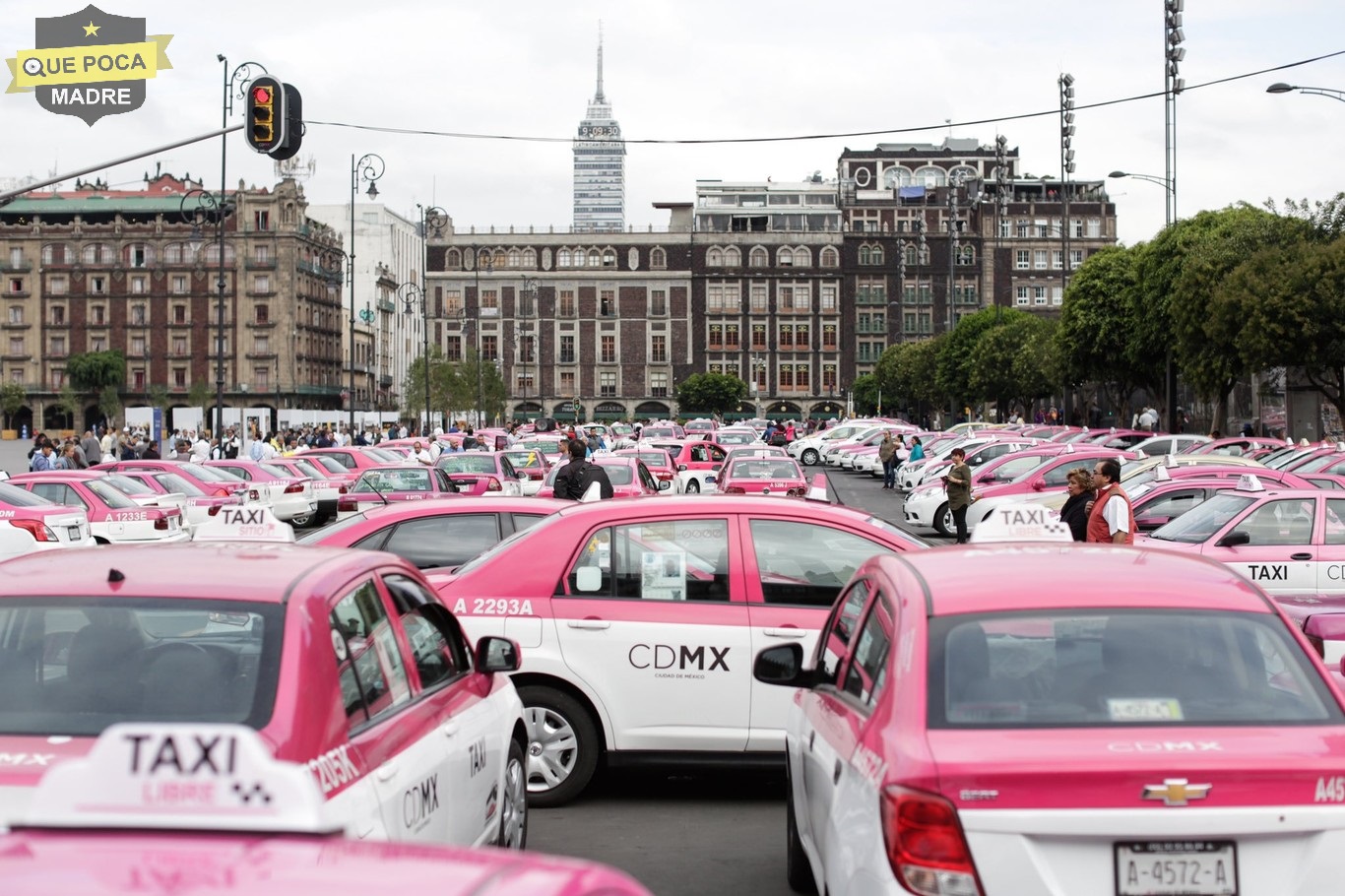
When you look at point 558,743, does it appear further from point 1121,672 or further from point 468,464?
point 468,464

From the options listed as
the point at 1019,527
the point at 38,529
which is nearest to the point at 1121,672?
the point at 1019,527

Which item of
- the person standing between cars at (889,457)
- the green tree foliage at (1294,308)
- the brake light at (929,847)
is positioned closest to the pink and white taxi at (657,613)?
the brake light at (929,847)

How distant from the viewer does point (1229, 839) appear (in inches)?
176

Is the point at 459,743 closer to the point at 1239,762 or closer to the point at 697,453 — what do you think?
the point at 1239,762

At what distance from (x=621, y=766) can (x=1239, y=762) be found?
4.57m

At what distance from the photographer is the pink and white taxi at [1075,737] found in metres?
4.46

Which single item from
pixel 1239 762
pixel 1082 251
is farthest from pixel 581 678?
pixel 1082 251

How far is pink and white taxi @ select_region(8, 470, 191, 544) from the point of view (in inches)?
938

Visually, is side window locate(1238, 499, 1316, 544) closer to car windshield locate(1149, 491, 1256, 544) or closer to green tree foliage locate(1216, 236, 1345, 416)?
car windshield locate(1149, 491, 1256, 544)

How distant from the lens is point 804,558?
900cm

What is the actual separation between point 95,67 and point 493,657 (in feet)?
123

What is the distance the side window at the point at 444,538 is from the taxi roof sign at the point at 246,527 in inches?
69.5

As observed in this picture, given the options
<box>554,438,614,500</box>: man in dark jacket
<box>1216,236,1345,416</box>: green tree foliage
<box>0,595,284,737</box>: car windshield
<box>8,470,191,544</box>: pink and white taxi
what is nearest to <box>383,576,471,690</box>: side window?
<box>0,595,284,737</box>: car windshield

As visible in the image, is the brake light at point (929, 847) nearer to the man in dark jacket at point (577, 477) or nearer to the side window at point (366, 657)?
the side window at point (366, 657)
